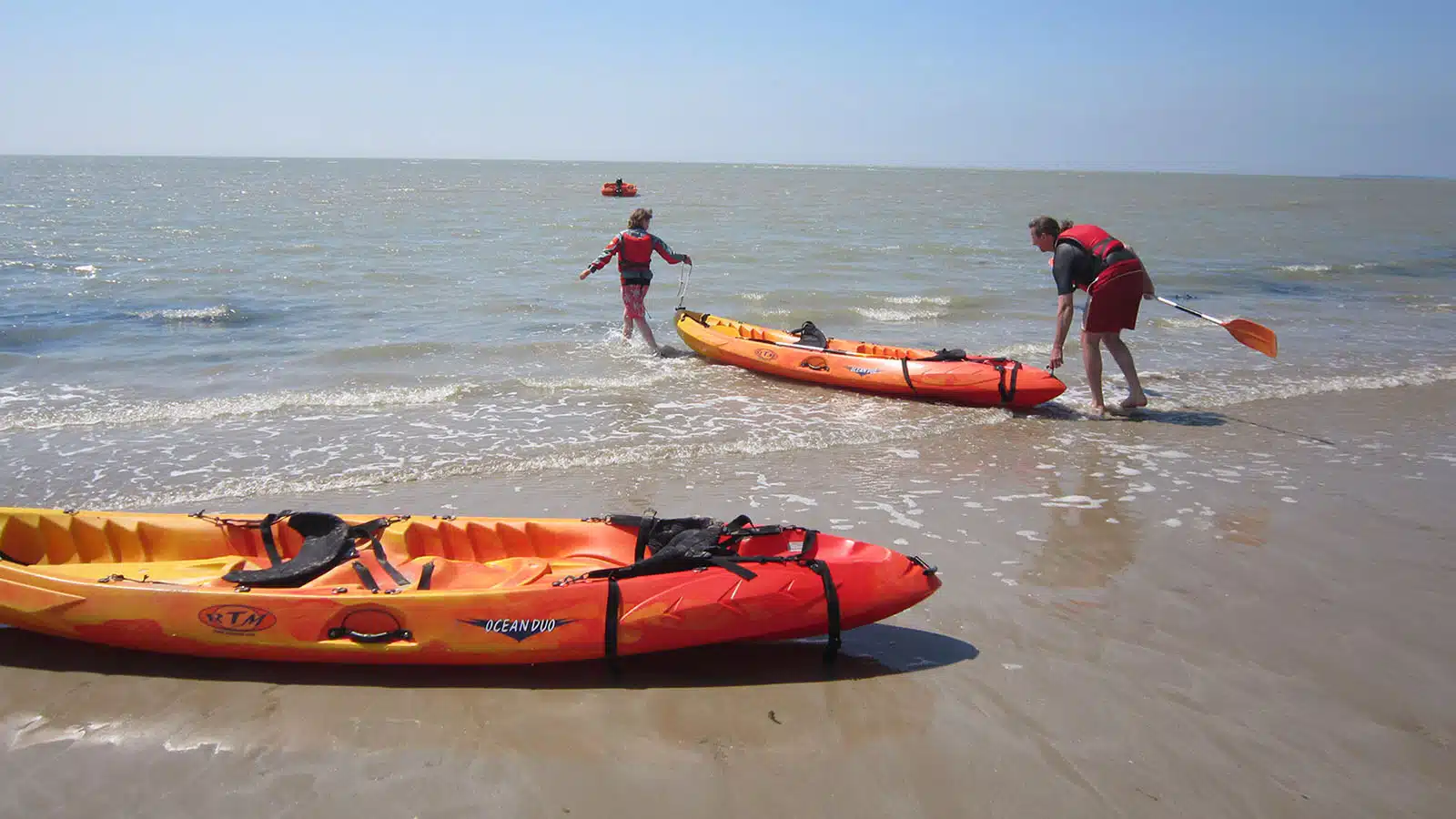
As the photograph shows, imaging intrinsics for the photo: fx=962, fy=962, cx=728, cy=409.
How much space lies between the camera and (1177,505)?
20.0 ft

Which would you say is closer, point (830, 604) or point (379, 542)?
point (830, 604)

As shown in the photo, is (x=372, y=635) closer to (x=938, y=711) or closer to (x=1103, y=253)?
(x=938, y=711)

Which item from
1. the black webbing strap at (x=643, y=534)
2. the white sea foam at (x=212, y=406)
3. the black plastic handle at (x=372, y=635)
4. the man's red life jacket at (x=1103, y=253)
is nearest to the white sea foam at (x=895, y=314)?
the man's red life jacket at (x=1103, y=253)

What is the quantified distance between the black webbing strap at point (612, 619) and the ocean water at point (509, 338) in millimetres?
2490

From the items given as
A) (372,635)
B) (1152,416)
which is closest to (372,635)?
(372,635)

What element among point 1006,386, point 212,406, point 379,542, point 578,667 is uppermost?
point 1006,386

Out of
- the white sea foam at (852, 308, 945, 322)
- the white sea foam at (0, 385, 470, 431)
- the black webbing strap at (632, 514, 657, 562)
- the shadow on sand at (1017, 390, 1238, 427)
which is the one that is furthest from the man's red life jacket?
the white sea foam at (852, 308, 945, 322)

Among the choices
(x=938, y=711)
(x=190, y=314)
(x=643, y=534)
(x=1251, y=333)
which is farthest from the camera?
(x=190, y=314)

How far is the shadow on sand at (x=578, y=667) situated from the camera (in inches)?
157

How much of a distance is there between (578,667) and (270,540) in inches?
70.4

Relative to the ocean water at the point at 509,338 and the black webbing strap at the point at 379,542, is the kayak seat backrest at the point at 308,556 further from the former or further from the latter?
the ocean water at the point at 509,338

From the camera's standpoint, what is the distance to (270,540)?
473 cm

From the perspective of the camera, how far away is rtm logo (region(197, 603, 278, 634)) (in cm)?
397

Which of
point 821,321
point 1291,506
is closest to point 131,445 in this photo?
point 1291,506
